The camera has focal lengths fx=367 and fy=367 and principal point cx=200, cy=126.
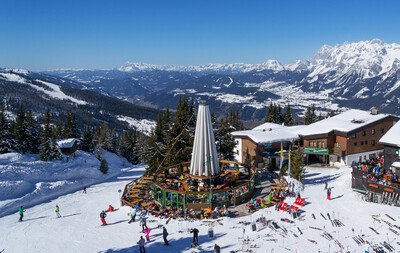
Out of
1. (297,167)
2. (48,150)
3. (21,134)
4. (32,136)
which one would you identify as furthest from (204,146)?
(32,136)

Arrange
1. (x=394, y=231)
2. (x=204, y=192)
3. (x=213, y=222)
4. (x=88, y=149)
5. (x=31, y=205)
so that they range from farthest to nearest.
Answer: (x=88, y=149), (x=31, y=205), (x=204, y=192), (x=213, y=222), (x=394, y=231)

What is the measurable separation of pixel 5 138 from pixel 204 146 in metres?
35.6

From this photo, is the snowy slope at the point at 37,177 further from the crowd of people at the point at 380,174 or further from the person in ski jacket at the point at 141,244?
the crowd of people at the point at 380,174

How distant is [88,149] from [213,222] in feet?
171

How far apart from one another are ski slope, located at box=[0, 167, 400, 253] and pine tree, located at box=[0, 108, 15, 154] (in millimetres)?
23187

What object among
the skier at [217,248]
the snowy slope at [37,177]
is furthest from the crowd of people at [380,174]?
the snowy slope at [37,177]

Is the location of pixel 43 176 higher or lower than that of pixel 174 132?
lower

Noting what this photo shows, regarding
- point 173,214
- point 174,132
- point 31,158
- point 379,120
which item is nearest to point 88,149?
point 31,158

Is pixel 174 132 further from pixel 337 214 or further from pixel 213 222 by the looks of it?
pixel 337 214

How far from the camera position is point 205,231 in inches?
1107

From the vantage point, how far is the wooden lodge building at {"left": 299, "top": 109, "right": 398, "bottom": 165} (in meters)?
51.6

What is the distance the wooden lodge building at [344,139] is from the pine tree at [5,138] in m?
43.5

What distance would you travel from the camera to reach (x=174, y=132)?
48656 mm

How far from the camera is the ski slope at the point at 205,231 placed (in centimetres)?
2548
